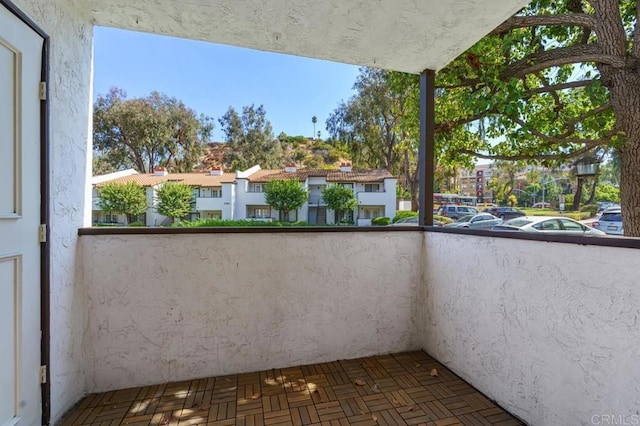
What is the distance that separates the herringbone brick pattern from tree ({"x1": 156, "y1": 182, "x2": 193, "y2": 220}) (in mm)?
1566

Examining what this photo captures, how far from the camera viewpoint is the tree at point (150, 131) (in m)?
5.59

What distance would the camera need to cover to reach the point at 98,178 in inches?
93.2

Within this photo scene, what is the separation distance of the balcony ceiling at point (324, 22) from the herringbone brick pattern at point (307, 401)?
2313mm

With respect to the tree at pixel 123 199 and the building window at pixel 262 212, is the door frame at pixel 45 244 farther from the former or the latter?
the building window at pixel 262 212

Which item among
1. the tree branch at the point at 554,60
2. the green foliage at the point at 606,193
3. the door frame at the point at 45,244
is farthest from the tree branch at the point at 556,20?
the door frame at the point at 45,244

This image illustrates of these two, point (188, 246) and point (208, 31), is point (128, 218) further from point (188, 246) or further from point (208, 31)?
point (208, 31)

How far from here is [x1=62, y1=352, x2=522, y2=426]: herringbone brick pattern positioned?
5.24ft

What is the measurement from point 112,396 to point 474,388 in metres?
2.24

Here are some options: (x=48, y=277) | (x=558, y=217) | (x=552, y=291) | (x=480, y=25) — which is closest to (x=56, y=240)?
(x=48, y=277)

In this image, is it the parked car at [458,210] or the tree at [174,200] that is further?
the parked car at [458,210]

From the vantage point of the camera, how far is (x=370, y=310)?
90.4 inches

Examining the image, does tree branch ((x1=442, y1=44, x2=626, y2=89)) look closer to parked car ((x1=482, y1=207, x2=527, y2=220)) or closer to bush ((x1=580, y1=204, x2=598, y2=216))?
parked car ((x1=482, y1=207, x2=527, y2=220))

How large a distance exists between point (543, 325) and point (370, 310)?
1.11 m

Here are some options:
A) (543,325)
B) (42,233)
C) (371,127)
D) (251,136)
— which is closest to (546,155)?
(543,325)
